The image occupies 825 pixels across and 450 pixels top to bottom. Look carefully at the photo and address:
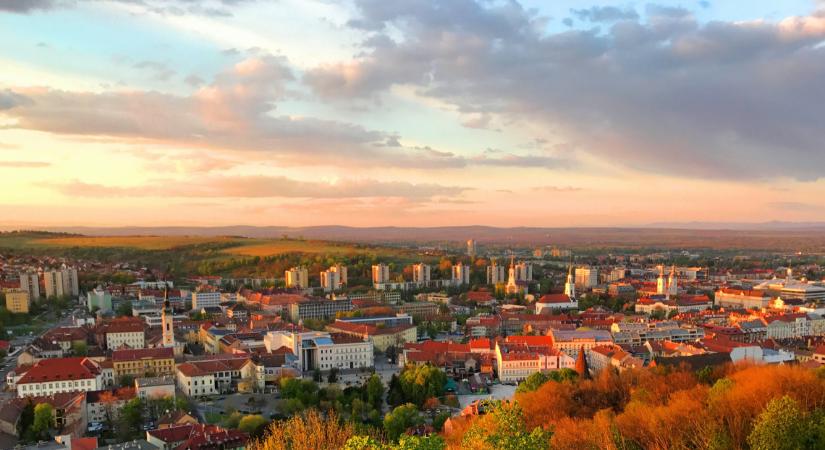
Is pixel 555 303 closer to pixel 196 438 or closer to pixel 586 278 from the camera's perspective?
pixel 586 278

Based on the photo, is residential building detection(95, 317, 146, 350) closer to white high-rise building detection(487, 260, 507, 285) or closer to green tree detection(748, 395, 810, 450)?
green tree detection(748, 395, 810, 450)

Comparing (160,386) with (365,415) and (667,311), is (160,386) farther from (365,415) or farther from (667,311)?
(667,311)

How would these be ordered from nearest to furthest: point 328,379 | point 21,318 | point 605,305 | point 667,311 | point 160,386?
point 160,386
point 328,379
point 21,318
point 667,311
point 605,305

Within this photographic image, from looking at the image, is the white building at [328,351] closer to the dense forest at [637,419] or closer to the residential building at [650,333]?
the dense forest at [637,419]

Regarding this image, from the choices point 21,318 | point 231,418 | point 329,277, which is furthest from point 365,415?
point 329,277

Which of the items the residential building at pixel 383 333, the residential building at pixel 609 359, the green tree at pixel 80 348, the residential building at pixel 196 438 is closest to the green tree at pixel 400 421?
the residential building at pixel 196 438

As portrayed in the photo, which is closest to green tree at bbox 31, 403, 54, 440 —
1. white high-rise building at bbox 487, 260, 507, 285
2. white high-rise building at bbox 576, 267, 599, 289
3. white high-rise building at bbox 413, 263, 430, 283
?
white high-rise building at bbox 413, 263, 430, 283
